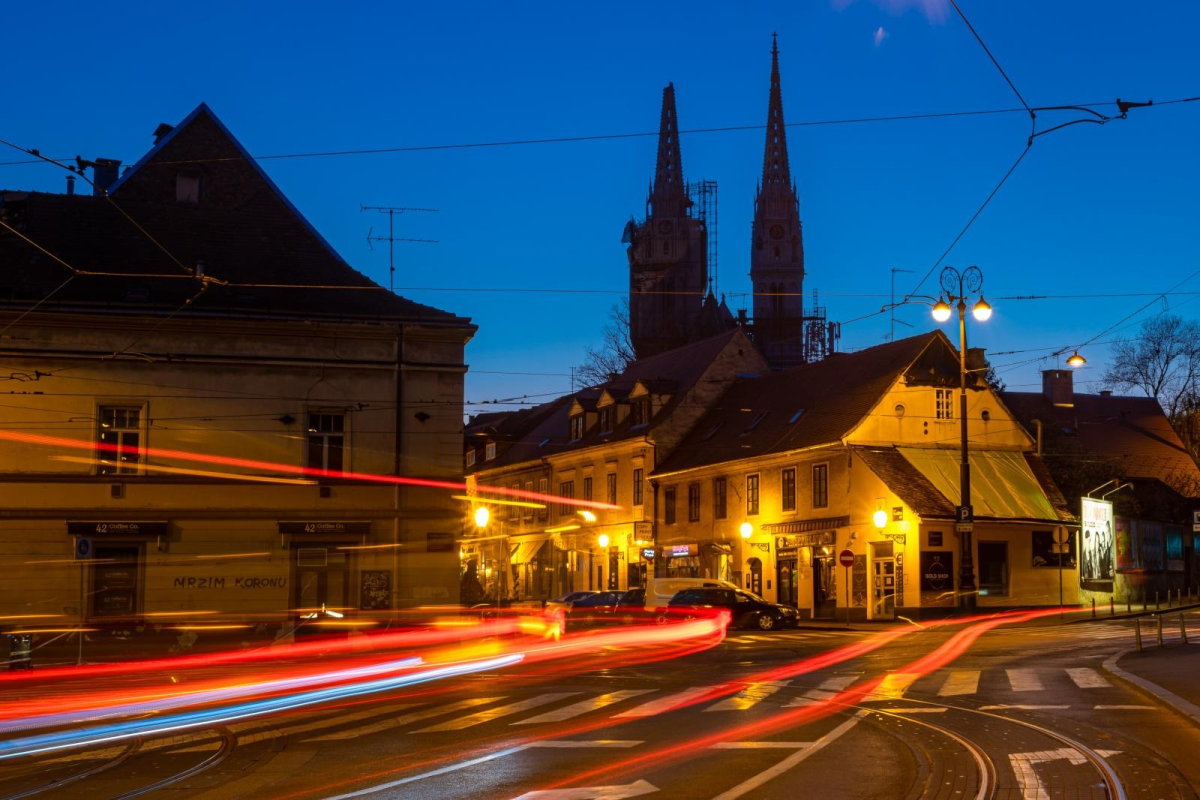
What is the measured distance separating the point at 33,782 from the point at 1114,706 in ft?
40.9

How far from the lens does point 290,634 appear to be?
31.2 metres

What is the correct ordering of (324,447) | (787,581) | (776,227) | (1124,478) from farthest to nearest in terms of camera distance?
1. (776,227)
2. (1124,478)
3. (787,581)
4. (324,447)

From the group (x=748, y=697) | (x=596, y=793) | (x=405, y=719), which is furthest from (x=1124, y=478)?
(x=596, y=793)

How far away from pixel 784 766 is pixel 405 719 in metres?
6.47

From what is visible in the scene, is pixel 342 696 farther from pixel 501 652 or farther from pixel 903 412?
pixel 903 412

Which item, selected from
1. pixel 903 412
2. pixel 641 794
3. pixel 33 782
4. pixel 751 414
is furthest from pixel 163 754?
pixel 751 414

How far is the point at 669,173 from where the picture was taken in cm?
15838

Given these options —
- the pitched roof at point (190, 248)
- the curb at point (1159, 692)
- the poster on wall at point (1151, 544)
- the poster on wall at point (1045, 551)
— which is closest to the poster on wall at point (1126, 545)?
the poster on wall at point (1151, 544)

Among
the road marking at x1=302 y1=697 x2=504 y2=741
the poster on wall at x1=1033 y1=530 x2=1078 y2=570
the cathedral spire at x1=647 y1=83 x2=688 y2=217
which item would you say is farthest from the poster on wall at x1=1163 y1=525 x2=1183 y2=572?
the cathedral spire at x1=647 y1=83 x2=688 y2=217

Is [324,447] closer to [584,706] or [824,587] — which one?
[824,587]

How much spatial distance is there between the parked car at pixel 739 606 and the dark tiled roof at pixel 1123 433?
A: 2101cm

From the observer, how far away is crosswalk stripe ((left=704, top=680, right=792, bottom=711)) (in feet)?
61.0

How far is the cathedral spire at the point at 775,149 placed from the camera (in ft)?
538

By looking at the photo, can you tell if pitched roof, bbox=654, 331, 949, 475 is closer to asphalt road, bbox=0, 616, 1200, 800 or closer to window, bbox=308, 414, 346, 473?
window, bbox=308, 414, 346, 473
